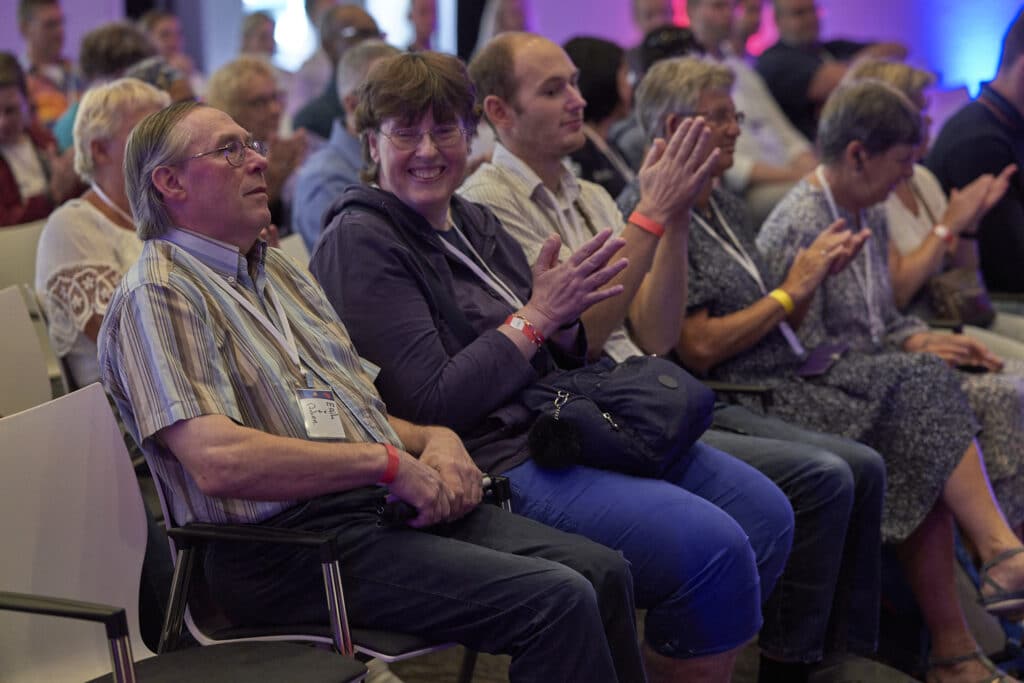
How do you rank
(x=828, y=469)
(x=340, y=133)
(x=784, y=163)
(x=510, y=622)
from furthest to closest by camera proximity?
(x=784, y=163) < (x=340, y=133) < (x=828, y=469) < (x=510, y=622)

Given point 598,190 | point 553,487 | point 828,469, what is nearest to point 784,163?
point 598,190

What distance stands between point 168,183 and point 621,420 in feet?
2.97

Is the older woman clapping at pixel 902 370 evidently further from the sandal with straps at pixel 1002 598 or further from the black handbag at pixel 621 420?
the black handbag at pixel 621 420

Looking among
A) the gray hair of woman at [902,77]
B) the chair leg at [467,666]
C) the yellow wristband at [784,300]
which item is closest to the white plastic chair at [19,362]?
the chair leg at [467,666]

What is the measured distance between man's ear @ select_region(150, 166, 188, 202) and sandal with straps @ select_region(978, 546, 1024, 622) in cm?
206

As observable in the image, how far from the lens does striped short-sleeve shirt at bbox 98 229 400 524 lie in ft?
5.90

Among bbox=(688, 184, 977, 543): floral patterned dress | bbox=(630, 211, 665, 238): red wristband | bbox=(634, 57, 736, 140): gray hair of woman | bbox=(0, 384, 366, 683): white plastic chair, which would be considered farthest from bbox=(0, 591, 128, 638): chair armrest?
bbox=(634, 57, 736, 140): gray hair of woman

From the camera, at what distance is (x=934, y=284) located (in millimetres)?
3766

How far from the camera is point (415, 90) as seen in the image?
2.30m

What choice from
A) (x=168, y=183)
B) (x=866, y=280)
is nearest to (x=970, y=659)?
(x=866, y=280)

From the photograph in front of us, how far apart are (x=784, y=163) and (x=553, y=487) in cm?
341

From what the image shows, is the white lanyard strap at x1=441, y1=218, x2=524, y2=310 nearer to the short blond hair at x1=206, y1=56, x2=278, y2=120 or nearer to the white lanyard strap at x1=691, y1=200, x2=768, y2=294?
the white lanyard strap at x1=691, y1=200, x2=768, y2=294

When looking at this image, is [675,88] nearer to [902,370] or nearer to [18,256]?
[902,370]

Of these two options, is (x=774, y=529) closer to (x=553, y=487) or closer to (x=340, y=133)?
(x=553, y=487)
